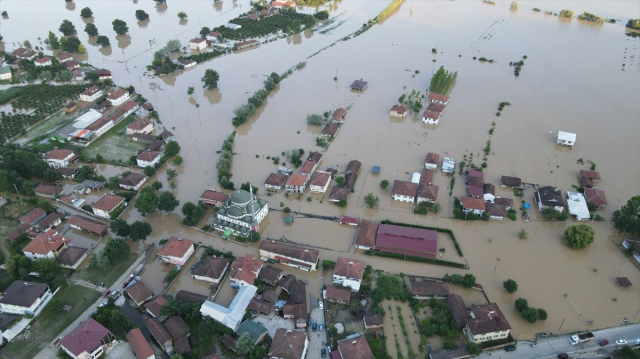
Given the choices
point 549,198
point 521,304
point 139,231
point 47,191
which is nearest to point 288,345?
point 139,231

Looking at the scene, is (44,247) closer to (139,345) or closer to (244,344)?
(139,345)

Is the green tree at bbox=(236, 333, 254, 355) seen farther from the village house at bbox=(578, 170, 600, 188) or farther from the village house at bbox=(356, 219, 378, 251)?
the village house at bbox=(578, 170, 600, 188)

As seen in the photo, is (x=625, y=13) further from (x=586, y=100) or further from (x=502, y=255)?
(x=502, y=255)

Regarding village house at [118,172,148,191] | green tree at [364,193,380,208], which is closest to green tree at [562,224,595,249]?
green tree at [364,193,380,208]

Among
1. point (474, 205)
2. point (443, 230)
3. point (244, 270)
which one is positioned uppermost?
point (474, 205)

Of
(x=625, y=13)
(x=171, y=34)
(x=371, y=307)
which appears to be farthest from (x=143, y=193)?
(x=625, y=13)

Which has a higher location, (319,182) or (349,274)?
(319,182)
